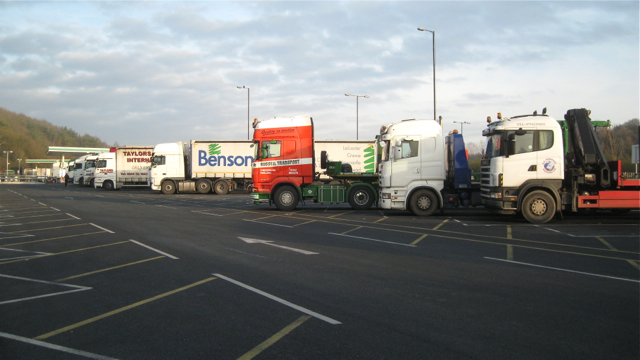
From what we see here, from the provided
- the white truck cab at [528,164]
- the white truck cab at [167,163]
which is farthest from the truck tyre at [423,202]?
the white truck cab at [167,163]

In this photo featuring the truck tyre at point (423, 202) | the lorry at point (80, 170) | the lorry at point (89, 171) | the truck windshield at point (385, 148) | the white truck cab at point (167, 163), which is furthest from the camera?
the lorry at point (80, 170)

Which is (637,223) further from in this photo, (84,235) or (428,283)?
(84,235)

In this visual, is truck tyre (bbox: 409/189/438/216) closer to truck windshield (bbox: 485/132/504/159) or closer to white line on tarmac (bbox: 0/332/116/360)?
truck windshield (bbox: 485/132/504/159)

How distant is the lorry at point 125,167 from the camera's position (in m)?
36.1

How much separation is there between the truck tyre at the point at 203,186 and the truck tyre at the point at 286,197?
14379mm

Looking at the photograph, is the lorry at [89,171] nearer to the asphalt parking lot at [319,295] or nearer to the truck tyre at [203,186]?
the truck tyre at [203,186]

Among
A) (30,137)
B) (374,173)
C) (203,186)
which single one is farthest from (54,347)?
(30,137)

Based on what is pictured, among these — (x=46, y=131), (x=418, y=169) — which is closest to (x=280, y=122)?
(x=418, y=169)

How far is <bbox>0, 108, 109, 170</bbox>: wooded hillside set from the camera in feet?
286

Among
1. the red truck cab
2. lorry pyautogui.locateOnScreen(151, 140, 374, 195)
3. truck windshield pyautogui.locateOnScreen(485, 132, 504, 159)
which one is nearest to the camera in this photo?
truck windshield pyautogui.locateOnScreen(485, 132, 504, 159)

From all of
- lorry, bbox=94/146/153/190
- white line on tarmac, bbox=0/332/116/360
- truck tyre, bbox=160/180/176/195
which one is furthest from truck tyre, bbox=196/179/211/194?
white line on tarmac, bbox=0/332/116/360

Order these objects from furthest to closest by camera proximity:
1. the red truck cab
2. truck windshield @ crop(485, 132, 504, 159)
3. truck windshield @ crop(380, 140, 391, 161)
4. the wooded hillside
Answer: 1. the wooded hillside
2. the red truck cab
3. truck windshield @ crop(380, 140, 391, 161)
4. truck windshield @ crop(485, 132, 504, 159)

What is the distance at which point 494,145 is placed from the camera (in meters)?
14.0

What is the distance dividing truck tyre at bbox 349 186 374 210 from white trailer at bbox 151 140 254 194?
46.5 feet
